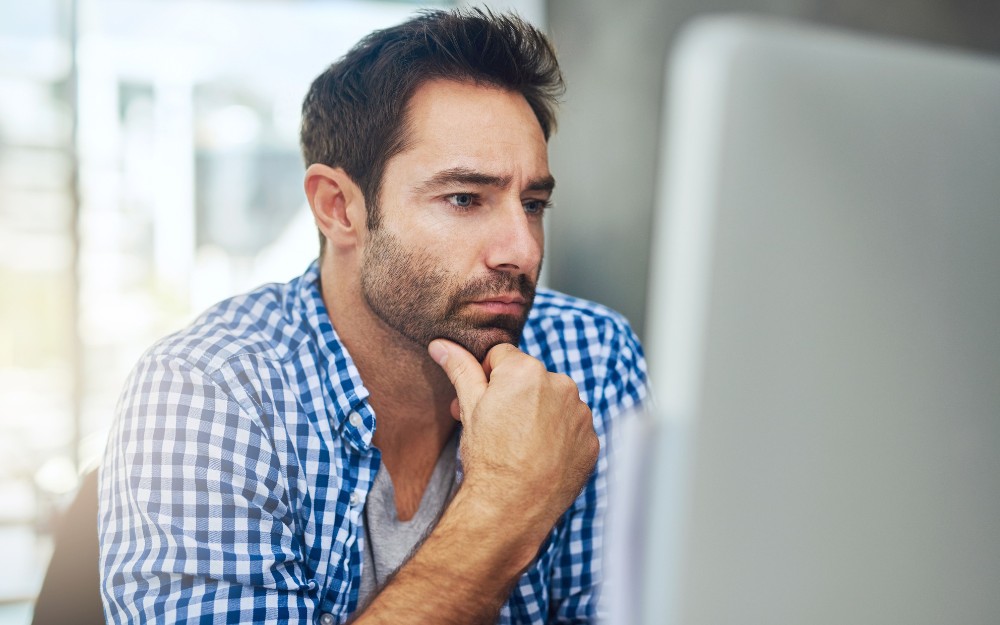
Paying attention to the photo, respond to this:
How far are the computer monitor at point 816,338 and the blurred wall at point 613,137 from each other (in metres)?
1.41

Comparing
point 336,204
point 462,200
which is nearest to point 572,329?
point 462,200

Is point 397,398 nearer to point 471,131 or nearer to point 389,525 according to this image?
point 389,525

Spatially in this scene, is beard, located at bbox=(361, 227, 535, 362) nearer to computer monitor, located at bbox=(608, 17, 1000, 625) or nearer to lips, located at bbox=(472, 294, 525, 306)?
lips, located at bbox=(472, 294, 525, 306)

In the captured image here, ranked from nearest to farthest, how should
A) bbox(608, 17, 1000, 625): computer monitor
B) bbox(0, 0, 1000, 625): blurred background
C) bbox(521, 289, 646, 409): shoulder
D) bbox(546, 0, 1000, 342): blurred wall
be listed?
bbox(608, 17, 1000, 625): computer monitor
bbox(521, 289, 646, 409): shoulder
bbox(546, 0, 1000, 342): blurred wall
bbox(0, 0, 1000, 625): blurred background

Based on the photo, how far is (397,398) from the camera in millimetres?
1256

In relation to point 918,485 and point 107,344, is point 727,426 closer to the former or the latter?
point 918,485

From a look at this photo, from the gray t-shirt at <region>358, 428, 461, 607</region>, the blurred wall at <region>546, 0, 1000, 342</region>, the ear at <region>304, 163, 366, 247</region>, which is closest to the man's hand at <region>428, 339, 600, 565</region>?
the gray t-shirt at <region>358, 428, 461, 607</region>

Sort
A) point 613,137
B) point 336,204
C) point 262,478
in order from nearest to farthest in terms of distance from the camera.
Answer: point 262,478, point 336,204, point 613,137

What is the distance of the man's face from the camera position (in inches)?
42.9

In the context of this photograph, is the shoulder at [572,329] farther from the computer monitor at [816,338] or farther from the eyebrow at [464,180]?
the computer monitor at [816,338]

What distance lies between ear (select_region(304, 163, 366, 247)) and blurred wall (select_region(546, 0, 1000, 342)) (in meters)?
0.73

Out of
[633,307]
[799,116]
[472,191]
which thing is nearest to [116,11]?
[633,307]

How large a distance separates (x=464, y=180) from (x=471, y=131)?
0.29ft

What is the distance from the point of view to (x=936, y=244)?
1.09 ft
